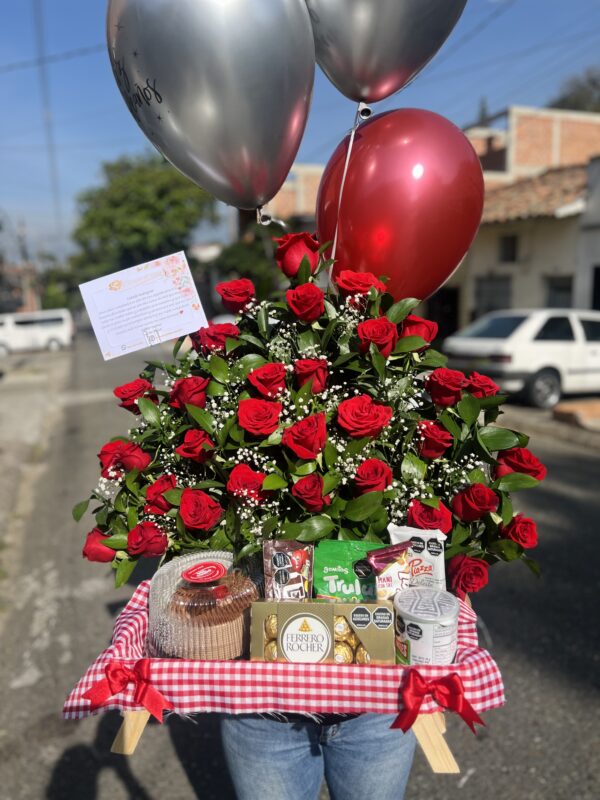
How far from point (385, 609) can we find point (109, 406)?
10921 mm

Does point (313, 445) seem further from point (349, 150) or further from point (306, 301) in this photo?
point (349, 150)

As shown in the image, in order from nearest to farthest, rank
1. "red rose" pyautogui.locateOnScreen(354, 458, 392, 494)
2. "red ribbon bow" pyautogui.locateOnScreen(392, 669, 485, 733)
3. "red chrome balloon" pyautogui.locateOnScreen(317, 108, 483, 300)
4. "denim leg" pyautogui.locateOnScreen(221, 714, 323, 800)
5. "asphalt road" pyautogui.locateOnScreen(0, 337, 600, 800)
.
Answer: "red ribbon bow" pyautogui.locateOnScreen(392, 669, 485, 733) → "red rose" pyautogui.locateOnScreen(354, 458, 392, 494) → "denim leg" pyautogui.locateOnScreen(221, 714, 323, 800) → "red chrome balloon" pyautogui.locateOnScreen(317, 108, 483, 300) → "asphalt road" pyautogui.locateOnScreen(0, 337, 600, 800)

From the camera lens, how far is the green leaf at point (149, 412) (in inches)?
63.2

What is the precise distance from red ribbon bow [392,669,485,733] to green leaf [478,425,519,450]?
54cm

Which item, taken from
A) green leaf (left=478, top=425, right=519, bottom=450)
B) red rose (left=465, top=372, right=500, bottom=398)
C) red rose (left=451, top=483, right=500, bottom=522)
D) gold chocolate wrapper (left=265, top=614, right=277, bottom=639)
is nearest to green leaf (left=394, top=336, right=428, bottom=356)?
red rose (left=465, top=372, right=500, bottom=398)

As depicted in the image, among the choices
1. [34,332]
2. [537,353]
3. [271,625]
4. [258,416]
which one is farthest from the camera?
[34,332]

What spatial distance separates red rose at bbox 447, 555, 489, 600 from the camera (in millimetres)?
1435

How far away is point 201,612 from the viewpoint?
136 cm

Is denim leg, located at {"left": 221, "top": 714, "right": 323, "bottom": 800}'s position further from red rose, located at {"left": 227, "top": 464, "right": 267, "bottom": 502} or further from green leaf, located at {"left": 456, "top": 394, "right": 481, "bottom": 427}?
green leaf, located at {"left": 456, "top": 394, "right": 481, "bottom": 427}

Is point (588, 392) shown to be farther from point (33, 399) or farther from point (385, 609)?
point (33, 399)

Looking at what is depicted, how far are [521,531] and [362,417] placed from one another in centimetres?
46

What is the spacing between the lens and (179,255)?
1.65 metres

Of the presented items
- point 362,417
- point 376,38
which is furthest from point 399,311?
point 376,38

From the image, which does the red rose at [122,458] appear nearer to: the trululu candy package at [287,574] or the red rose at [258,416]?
the red rose at [258,416]
